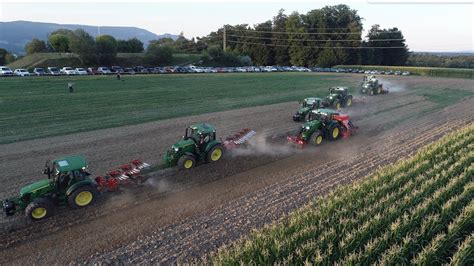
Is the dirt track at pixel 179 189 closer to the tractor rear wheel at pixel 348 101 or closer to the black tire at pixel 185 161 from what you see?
the black tire at pixel 185 161

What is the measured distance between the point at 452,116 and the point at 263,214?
901 inches

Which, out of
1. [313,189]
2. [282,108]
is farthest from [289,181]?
[282,108]

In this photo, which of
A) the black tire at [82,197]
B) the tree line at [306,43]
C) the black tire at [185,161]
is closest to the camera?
the black tire at [82,197]

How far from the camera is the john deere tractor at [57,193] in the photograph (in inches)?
429

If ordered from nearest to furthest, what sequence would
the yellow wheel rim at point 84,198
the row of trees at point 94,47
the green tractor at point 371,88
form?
the yellow wheel rim at point 84,198, the green tractor at point 371,88, the row of trees at point 94,47

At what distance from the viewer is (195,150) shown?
15430 millimetres

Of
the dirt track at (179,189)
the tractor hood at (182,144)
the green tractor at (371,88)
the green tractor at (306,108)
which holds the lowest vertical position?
the dirt track at (179,189)

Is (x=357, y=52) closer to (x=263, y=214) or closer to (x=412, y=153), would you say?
(x=412, y=153)

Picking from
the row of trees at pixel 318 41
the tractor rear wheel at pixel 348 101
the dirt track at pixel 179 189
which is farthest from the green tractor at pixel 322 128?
the row of trees at pixel 318 41

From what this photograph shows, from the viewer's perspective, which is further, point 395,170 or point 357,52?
point 357,52

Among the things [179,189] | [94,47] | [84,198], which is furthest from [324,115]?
[94,47]

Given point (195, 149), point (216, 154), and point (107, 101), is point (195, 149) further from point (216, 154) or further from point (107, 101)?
point (107, 101)

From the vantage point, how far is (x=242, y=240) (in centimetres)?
969

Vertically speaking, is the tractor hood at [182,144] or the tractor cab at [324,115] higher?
the tractor cab at [324,115]
